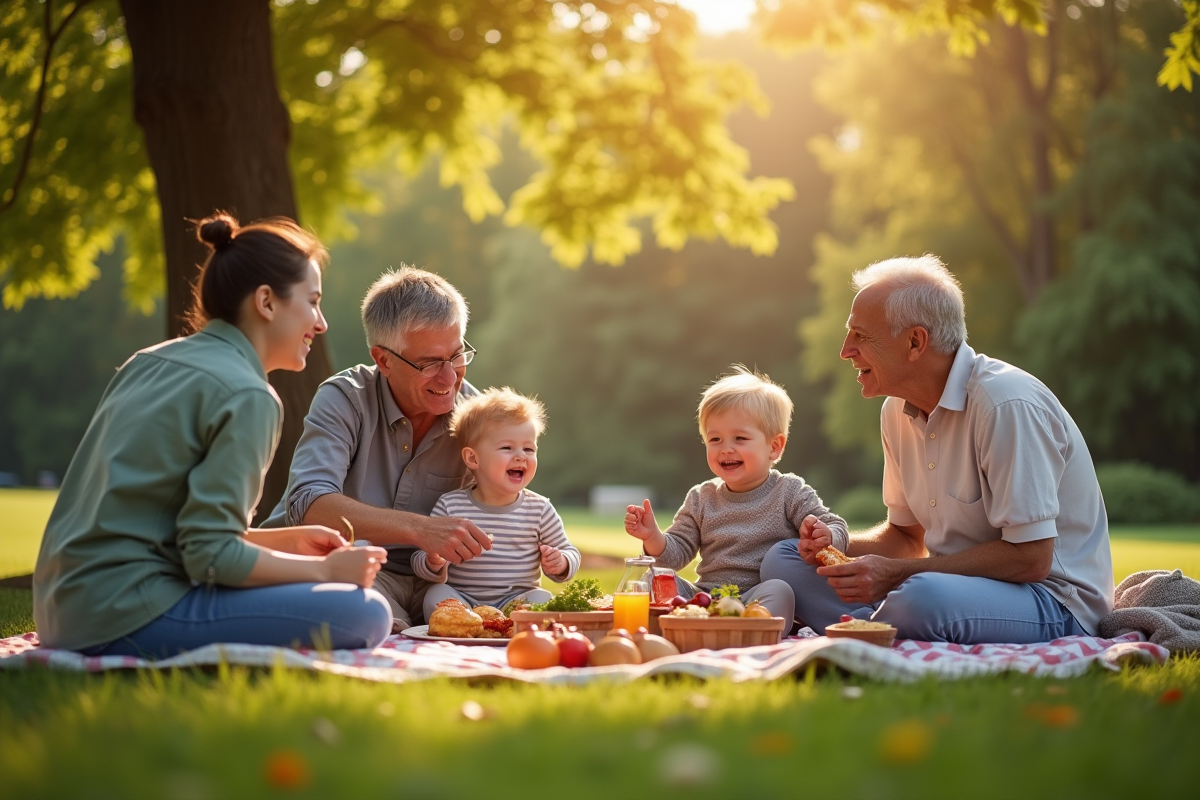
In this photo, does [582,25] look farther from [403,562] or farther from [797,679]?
[797,679]

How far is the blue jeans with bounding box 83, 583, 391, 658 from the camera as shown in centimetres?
361

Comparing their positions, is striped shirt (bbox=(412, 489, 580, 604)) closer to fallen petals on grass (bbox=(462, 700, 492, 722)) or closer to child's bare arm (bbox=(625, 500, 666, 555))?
child's bare arm (bbox=(625, 500, 666, 555))

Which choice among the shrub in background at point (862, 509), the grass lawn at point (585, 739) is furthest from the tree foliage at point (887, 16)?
the shrub in background at point (862, 509)

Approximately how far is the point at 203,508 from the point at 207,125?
4.71 m

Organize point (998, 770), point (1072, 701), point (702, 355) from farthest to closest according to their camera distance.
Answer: point (702, 355) < point (1072, 701) < point (998, 770)

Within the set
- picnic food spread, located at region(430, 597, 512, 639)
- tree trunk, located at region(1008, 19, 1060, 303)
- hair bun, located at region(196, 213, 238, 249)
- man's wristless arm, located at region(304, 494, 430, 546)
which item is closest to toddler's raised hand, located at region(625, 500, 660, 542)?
picnic food spread, located at region(430, 597, 512, 639)

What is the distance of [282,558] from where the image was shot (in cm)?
361

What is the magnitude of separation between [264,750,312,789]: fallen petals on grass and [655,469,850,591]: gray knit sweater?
323cm

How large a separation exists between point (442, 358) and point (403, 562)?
952 mm

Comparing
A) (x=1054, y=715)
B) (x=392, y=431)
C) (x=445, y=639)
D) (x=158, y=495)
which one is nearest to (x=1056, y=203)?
(x=392, y=431)

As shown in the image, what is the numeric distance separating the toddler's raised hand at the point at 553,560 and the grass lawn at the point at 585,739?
5.54ft

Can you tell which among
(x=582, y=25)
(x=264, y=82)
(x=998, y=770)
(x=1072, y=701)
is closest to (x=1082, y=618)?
(x=1072, y=701)

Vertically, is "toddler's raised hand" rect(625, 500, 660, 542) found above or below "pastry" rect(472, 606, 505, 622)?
above

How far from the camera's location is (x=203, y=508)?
344 cm
